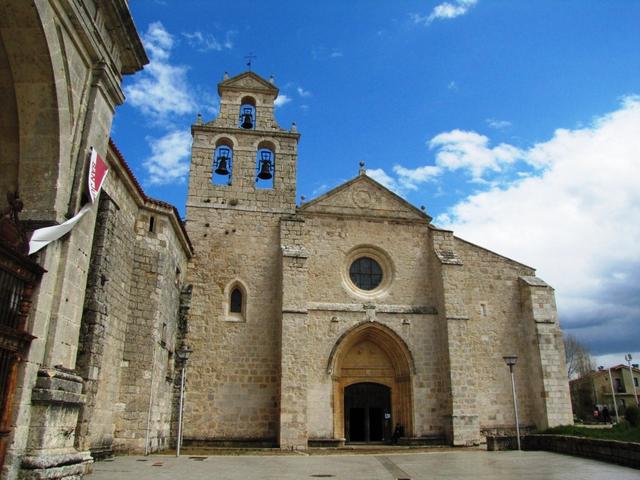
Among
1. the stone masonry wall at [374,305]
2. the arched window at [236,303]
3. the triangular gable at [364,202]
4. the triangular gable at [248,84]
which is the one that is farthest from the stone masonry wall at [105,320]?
the triangular gable at [248,84]

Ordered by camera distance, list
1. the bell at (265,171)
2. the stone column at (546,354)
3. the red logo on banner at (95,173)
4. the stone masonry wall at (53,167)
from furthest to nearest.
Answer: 1. the bell at (265,171)
2. the stone column at (546,354)
3. the red logo on banner at (95,173)
4. the stone masonry wall at (53,167)

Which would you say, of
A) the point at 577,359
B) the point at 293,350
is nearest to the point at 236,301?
the point at 293,350

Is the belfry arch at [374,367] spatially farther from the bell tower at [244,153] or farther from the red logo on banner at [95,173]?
the red logo on banner at [95,173]

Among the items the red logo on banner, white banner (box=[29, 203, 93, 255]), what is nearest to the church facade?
the red logo on banner

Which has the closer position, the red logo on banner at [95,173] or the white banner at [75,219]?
the white banner at [75,219]

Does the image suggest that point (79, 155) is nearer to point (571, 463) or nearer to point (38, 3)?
point (38, 3)

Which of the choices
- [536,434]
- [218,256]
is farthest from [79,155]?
[536,434]

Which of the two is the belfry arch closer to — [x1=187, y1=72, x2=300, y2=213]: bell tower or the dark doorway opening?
the dark doorway opening

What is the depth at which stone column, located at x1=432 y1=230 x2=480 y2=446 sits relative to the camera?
658 inches

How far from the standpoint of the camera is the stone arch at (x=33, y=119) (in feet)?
17.8

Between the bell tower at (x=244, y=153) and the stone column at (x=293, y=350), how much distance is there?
2245 mm

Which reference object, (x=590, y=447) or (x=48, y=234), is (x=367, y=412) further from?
(x=48, y=234)

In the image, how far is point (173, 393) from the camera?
15.9 m

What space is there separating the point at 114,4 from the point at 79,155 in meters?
2.01
